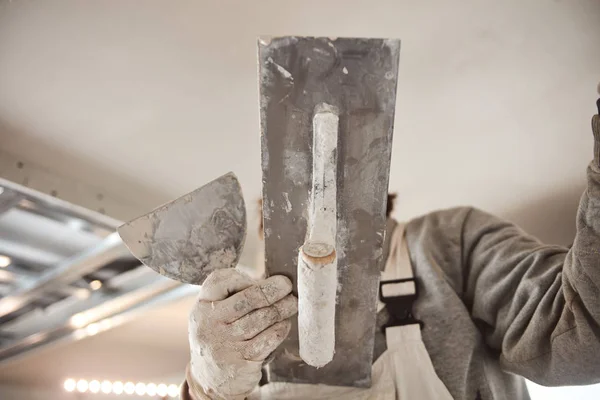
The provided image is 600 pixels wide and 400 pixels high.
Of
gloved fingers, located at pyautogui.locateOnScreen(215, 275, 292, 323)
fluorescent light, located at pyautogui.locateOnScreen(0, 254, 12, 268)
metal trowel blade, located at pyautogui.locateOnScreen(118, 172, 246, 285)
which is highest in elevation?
metal trowel blade, located at pyautogui.locateOnScreen(118, 172, 246, 285)

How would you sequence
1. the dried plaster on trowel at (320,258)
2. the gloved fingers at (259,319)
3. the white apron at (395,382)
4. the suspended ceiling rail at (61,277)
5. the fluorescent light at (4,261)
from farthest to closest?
the fluorescent light at (4,261)
the suspended ceiling rail at (61,277)
the white apron at (395,382)
the gloved fingers at (259,319)
the dried plaster on trowel at (320,258)

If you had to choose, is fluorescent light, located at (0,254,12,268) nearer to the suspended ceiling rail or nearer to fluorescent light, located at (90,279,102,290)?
the suspended ceiling rail

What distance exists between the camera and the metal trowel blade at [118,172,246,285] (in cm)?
89

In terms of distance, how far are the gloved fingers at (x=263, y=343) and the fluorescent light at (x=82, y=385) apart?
178 cm

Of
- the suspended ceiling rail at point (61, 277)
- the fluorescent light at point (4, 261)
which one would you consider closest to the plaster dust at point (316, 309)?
the suspended ceiling rail at point (61, 277)

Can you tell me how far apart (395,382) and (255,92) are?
0.74 metres

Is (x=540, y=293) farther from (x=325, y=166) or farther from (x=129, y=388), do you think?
(x=129, y=388)

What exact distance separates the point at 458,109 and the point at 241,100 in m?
0.56

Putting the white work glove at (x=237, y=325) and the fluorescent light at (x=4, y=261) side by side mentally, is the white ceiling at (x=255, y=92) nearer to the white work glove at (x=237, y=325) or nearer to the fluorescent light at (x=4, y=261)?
the fluorescent light at (x=4, y=261)

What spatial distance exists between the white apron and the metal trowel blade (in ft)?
1.00

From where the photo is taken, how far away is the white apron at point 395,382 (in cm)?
97

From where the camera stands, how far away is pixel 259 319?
805mm

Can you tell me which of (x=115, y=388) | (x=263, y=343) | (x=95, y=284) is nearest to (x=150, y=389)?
(x=115, y=388)

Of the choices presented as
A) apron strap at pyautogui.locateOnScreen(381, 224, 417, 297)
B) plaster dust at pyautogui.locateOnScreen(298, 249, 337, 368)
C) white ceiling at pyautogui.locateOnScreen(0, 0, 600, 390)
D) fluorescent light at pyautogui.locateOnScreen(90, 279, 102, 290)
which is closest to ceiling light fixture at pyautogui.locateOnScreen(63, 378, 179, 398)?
fluorescent light at pyautogui.locateOnScreen(90, 279, 102, 290)
